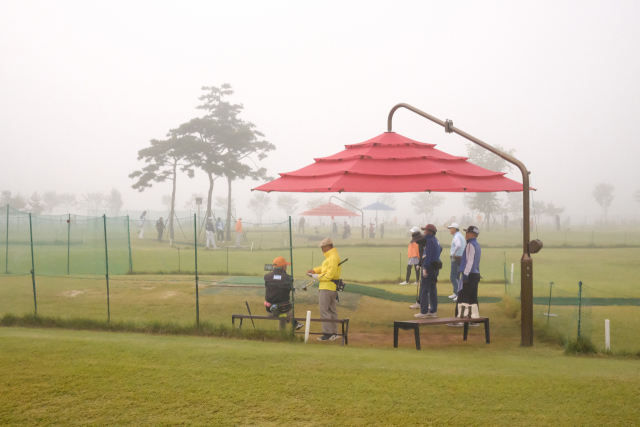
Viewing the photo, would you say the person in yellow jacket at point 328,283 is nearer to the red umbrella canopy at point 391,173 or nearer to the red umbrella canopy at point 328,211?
the red umbrella canopy at point 391,173

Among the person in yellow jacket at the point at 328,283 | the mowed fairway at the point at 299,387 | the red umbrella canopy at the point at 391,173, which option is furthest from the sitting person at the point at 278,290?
the red umbrella canopy at the point at 391,173

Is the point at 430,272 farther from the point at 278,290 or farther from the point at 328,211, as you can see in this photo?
the point at 328,211

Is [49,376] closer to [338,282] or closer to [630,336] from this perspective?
[338,282]

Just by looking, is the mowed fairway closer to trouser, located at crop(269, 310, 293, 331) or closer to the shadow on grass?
the shadow on grass

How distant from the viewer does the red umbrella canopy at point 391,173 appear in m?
9.29

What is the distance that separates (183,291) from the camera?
1364cm

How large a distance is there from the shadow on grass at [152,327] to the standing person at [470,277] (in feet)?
10.4

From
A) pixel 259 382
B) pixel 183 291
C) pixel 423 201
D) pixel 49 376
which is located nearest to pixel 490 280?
pixel 183 291

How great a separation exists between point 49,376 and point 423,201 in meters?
121

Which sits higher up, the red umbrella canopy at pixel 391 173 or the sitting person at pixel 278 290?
the red umbrella canopy at pixel 391 173

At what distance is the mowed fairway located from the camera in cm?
546

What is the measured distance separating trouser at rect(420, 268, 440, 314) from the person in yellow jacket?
2511 millimetres

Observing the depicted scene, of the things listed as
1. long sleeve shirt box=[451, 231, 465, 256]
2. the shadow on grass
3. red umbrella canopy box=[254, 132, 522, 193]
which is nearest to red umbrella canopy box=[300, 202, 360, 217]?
long sleeve shirt box=[451, 231, 465, 256]

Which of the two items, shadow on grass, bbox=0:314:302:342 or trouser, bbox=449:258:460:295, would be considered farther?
trouser, bbox=449:258:460:295
